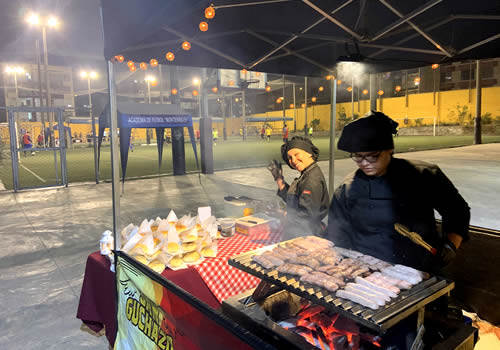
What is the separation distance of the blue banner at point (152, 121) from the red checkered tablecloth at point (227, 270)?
713cm

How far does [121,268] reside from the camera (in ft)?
6.88

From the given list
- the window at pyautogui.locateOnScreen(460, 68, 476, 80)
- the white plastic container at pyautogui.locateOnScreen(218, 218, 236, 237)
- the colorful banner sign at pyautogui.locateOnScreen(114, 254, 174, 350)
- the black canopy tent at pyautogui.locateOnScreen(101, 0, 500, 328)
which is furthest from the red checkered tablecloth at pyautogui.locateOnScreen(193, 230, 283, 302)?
the window at pyautogui.locateOnScreen(460, 68, 476, 80)

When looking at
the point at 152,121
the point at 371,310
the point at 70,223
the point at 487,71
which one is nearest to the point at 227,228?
the point at 371,310

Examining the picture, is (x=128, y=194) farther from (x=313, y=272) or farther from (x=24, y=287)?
(x=313, y=272)

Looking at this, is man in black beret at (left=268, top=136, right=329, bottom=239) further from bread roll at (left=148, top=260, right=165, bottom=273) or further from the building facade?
the building facade

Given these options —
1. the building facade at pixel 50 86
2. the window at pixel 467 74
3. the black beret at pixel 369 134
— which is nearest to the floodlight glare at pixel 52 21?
the black beret at pixel 369 134

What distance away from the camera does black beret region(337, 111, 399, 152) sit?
2.23m

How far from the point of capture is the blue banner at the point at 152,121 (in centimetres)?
908

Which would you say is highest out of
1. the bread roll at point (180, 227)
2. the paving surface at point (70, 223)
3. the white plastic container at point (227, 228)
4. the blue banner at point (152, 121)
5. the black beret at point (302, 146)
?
the blue banner at point (152, 121)

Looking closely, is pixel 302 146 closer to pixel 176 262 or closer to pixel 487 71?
pixel 176 262

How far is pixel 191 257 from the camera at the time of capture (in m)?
2.44

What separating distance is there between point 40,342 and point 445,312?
321 cm

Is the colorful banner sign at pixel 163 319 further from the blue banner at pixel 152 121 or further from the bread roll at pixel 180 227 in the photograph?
the blue banner at pixel 152 121

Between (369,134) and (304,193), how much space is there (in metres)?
1.06
